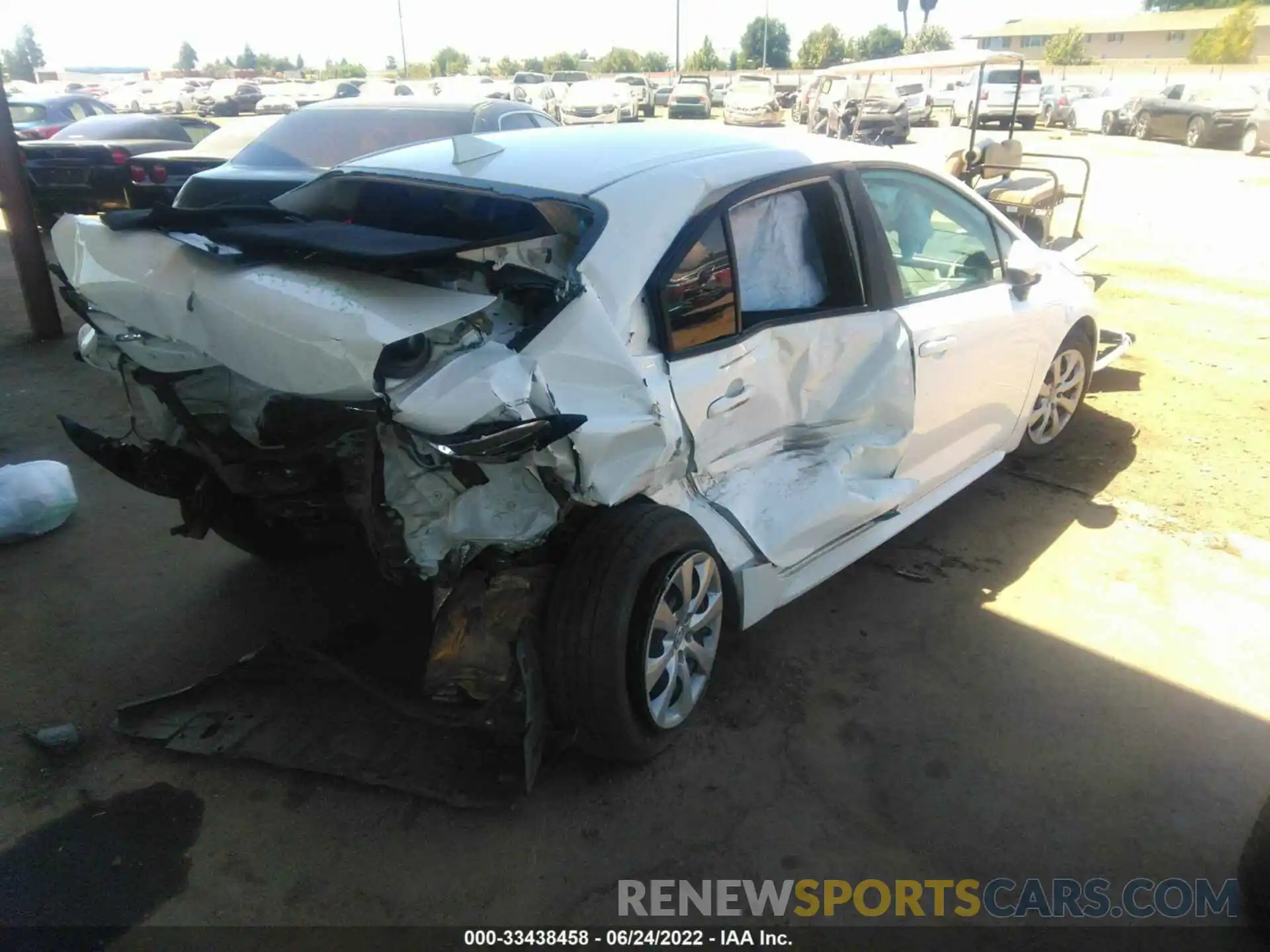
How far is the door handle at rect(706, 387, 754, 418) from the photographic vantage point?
9.43ft


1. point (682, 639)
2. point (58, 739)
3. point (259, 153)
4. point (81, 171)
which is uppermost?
point (259, 153)

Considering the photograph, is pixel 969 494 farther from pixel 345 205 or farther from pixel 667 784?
pixel 345 205

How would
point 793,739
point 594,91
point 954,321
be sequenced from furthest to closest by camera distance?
point 594,91, point 954,321, point 793,739

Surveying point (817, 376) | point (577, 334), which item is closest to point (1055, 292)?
point (817, 376)

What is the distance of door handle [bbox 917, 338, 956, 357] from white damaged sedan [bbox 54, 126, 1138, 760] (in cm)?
2

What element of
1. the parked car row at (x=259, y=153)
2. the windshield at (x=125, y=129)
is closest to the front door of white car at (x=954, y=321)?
the parked car row at (x=259, y=153)

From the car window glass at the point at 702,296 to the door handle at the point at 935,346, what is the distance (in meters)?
0.97

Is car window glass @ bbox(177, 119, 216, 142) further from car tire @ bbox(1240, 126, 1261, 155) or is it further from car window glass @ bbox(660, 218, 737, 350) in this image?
car tire @ bbox(1240, 126, 1261, 155)

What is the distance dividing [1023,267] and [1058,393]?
38.7 inches

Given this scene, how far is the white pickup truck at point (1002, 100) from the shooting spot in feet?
80.6

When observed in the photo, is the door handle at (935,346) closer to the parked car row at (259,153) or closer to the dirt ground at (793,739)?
the dirt ground at (793,739)

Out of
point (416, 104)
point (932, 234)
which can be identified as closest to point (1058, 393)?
point (932, 234)

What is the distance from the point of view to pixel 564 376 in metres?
2.44

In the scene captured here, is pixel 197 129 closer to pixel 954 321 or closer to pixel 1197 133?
pixel 954 321
